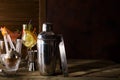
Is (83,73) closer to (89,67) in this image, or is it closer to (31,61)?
(89,67)

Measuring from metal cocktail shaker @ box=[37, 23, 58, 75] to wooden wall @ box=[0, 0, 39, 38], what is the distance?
1.26 meters

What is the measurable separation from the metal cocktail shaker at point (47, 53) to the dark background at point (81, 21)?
3.96 feet

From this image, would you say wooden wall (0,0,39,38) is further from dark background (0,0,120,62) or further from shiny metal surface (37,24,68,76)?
shiny metal surface (37,24,68,76)

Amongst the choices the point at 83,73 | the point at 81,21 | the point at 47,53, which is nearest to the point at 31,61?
the point at 47,53

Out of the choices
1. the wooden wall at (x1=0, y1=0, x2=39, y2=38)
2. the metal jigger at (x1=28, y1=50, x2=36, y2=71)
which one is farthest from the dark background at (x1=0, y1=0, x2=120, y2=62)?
the metal jigger at (x1=28, y1=50, x2=36, y2=71)

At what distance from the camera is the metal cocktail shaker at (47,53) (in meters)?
1.50

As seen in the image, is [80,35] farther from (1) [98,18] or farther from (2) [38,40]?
(2) [38,40]

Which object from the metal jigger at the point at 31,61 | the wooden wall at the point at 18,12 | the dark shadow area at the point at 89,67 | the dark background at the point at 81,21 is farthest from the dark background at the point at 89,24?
the metal jigger at the point at 31,61

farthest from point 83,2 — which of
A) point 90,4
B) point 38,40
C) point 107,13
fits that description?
point 38,40

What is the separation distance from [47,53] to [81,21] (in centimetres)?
128

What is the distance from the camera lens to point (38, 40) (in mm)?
1529

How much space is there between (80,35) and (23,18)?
1.99 feet

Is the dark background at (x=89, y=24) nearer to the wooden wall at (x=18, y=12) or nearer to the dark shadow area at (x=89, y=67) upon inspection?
the wooden wall at (x=18, y=12)

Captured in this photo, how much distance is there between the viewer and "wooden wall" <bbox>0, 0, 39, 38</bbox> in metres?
2.75
